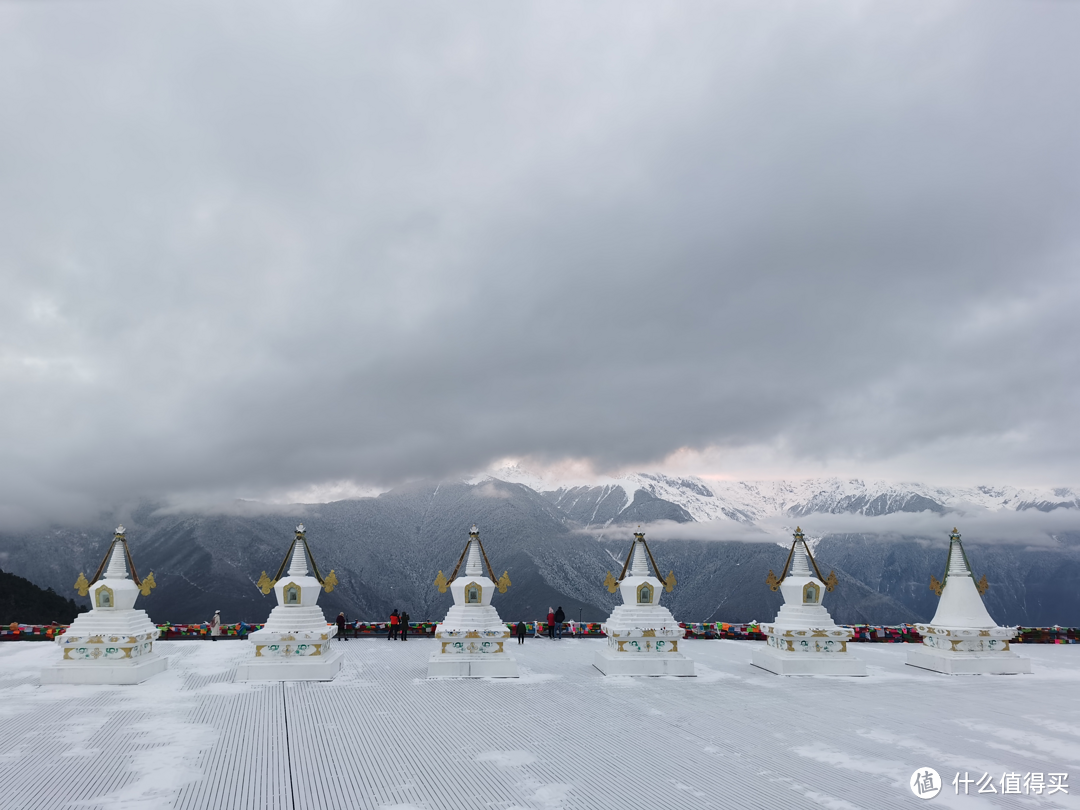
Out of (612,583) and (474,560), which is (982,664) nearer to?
(612,583)

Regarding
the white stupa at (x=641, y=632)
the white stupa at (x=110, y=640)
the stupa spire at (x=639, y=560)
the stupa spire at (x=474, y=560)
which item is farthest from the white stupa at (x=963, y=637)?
the white stupa at (x=110, y=640)

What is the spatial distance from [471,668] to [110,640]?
1053 centimetres

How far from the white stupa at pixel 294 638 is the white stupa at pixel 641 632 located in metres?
8.80

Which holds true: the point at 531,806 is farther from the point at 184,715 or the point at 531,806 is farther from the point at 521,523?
the point at 521,523

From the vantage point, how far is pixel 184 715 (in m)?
14.4

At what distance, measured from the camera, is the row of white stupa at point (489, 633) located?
61.9 ft

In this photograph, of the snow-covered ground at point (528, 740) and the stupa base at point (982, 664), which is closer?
the snow-covered ground at point (528, 740)

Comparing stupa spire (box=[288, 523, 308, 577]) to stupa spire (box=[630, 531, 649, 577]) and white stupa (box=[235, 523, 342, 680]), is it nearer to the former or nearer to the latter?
white stupa (box=[235, 523, 342, 680])

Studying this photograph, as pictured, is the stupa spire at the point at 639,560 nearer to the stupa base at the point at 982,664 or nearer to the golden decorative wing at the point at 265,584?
the stupa base at the point at 982,664

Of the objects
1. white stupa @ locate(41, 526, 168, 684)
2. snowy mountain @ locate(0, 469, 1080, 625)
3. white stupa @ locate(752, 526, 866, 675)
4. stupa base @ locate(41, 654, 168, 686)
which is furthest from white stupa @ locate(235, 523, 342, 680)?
snowy mountain @ locate(0, 469, 1080, 625)

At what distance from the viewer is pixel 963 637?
2186 centimetres

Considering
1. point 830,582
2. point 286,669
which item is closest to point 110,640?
point 286,669

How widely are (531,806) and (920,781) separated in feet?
20.5

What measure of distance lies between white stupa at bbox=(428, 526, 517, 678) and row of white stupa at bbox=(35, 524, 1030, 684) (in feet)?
0.10
